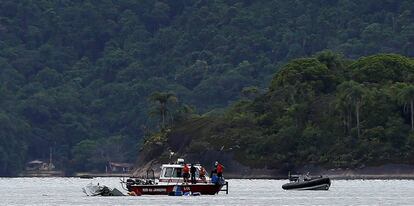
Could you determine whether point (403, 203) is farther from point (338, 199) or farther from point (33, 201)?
point (33, 201)

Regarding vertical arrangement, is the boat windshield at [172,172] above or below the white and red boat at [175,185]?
above

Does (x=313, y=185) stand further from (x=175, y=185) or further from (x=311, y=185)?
(x=175, y=185)

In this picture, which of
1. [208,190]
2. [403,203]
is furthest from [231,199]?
[403,203]

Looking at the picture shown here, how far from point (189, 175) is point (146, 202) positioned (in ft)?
33.7

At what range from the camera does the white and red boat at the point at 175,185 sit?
113688 mm

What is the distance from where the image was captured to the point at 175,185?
114 meters

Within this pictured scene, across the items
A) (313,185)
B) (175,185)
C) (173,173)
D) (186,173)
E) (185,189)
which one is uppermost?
(313,185)

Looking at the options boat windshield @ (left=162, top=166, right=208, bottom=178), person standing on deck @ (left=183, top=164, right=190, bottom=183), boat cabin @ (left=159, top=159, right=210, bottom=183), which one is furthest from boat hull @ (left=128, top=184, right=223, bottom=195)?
boat windshield @ (left=162, top=166, right=208, bottom=178)

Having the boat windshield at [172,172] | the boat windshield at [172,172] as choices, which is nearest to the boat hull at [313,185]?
the boat windshield at [172,172]

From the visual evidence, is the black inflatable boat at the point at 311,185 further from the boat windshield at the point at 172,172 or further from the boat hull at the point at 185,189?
the boat hull at the point at 185,189

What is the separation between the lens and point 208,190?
114 meters

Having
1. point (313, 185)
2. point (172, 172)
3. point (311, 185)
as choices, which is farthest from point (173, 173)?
point (313, 185)

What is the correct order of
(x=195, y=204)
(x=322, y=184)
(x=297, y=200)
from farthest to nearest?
(x=322, y=184)
(x=297, y=200)
(x=195, y=204)

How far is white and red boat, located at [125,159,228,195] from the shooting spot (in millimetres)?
113688
